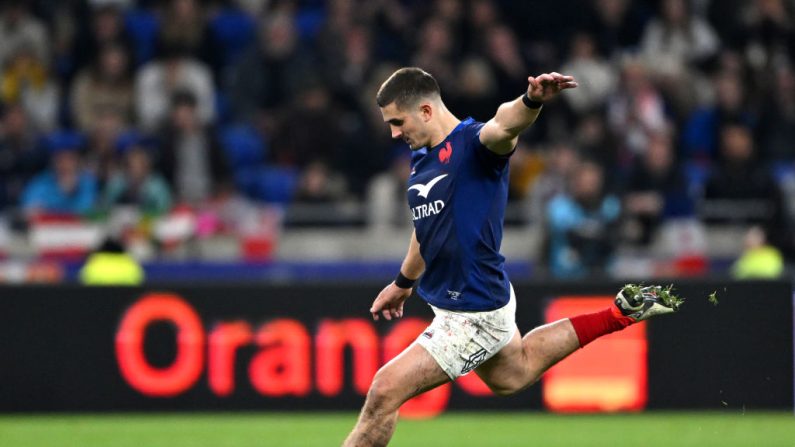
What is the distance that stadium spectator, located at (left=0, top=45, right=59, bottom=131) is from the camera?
1708cm

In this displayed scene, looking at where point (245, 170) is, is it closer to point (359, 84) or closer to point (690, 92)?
point (359, 84)

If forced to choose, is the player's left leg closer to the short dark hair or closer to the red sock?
the red sock

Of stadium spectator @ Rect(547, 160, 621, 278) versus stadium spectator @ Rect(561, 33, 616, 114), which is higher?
stadium spectator @ Rect(561, 33, 616, 114)

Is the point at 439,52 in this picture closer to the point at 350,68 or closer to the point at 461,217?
the point at 350,68

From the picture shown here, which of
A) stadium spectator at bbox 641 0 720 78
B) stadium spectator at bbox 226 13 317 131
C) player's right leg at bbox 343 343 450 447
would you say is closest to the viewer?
player's right leg at bbox 343 343 450 447

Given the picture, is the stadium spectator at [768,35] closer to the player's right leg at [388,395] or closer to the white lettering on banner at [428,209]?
the white lettering on banner at [428,209]

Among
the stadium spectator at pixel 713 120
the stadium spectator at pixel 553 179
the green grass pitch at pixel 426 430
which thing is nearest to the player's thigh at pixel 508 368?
the green grass pitch at pixel 426 430

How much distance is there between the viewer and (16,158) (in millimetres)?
16266


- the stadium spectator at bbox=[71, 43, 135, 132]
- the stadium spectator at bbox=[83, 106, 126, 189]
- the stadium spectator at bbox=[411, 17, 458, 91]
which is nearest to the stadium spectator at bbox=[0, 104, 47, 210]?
the stadium spectator at bbox=[83, 106, 126, 189]

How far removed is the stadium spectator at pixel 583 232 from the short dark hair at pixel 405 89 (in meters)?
7.18

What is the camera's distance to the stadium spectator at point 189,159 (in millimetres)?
16109

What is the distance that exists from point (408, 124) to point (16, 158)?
9.53 meters

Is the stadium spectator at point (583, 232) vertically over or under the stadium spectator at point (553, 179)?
under

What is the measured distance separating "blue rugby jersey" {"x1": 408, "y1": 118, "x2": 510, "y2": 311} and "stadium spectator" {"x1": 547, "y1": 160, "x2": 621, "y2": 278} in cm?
691
